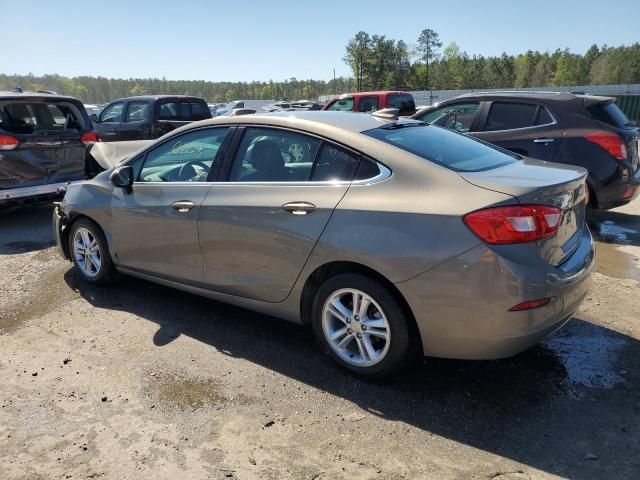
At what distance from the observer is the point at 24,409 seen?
3041mm

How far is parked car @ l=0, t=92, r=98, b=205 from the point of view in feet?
22.9

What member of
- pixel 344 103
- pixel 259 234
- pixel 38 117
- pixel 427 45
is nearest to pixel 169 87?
pixel 427 45

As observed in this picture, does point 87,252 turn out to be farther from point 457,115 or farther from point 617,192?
point 617,192

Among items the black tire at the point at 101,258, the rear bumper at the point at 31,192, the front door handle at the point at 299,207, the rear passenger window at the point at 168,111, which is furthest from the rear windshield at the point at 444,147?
the rear passenger window at the point at 168,111

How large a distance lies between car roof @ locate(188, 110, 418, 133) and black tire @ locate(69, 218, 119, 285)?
5.09 ft

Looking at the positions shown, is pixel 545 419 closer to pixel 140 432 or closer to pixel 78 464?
pixel 140 432

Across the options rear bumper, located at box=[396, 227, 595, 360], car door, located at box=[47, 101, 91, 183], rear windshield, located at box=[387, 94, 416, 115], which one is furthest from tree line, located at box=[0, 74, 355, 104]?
rear bumper, located at box=[396, 227, 595, 360]

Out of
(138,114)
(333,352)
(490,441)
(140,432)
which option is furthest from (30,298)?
(138,114)

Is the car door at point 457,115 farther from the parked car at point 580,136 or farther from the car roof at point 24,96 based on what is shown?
the car roof at point 24,96

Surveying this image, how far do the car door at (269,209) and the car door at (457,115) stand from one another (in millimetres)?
4050

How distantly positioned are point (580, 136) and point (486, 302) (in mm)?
4378

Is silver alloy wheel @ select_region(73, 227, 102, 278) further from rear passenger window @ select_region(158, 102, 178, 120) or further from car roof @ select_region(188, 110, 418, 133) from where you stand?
rear passenger window @ select_region(158, 102, 178, 120)

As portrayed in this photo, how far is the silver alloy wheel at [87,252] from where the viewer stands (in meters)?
4.77

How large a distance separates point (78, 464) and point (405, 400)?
1.76 meters
